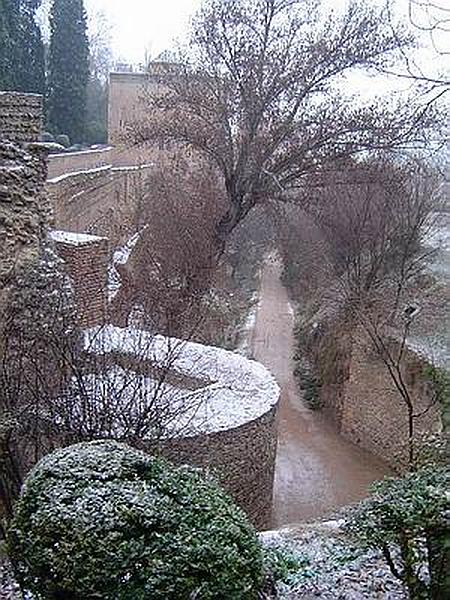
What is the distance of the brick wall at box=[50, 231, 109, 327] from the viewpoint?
37.0 feet

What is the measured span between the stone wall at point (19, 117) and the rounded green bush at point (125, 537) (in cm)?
686

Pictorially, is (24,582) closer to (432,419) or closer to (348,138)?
(432,419)

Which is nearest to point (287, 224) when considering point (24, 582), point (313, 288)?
point (313, 288)

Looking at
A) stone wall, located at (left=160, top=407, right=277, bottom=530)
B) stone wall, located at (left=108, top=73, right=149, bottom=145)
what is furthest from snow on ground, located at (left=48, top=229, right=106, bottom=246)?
stone wall, located at (left=108, top=73, right=149, bottom=145)

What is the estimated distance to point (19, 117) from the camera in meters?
9.66

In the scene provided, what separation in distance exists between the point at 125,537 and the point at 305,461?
10154 millimetres

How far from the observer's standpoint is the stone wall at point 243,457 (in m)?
8.30

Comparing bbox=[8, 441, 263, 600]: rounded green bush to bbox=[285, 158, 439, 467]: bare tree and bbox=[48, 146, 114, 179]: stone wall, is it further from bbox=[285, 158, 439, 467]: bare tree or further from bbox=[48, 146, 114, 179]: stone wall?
bbox=[48, 146, 114, 179]: stone wall

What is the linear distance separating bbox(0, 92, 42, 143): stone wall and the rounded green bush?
270 inches

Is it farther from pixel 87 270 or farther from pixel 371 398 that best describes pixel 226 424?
pixel 371 398

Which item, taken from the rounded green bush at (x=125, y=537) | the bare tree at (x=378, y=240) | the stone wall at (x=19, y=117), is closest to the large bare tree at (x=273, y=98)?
the bare tree at (x=378, y=240)

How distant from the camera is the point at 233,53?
16.4 meters

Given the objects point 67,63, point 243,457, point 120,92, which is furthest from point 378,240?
point 120,92

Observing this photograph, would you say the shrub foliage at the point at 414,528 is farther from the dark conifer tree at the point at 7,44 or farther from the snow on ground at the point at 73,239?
the dark conifer tree at the point at 7,44
